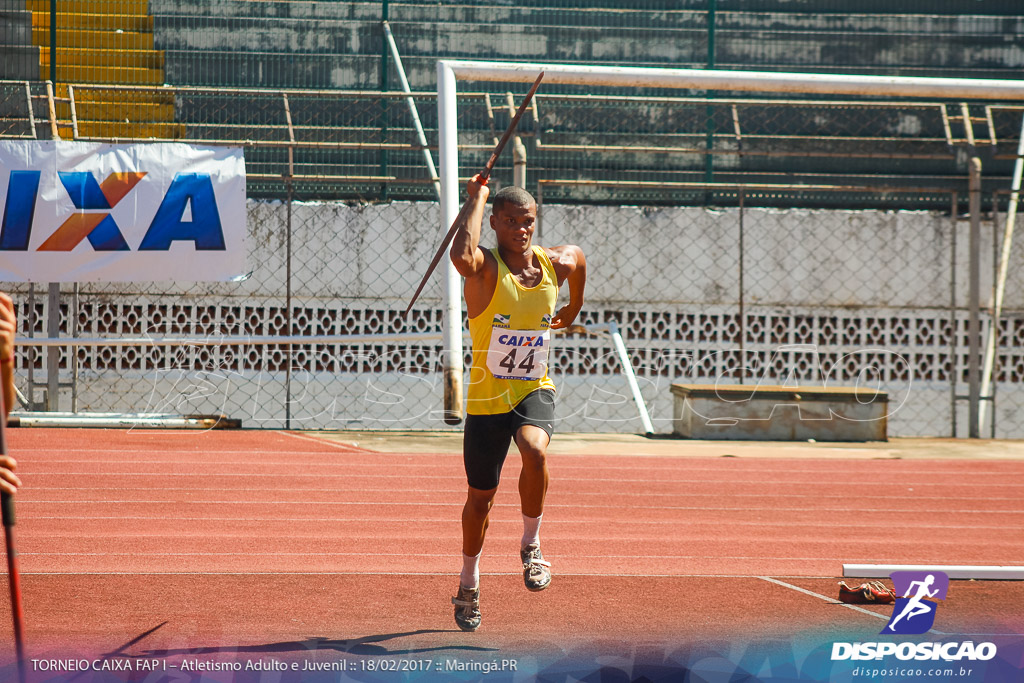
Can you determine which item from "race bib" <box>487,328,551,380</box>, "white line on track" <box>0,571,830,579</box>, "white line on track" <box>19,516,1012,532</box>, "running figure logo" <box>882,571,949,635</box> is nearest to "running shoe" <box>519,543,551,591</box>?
"race bib" <box>487,328,551,380</box>

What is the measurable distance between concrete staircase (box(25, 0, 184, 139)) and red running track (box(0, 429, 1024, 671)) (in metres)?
5.81

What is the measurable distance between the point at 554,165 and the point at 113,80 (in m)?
6.34

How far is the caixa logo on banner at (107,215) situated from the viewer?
38.3 feet

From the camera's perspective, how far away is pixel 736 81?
426 inches

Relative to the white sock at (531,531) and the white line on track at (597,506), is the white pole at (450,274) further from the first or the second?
the white sock at (531,531)

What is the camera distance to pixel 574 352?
14211 mm

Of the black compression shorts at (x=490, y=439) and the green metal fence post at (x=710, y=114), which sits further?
the green metal fence post at (x=710, y=114)

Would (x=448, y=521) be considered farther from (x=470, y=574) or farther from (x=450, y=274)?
(x=470, y=574)

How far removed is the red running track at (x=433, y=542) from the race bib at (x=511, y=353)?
3.68 feet

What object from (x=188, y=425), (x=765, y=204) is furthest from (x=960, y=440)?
(x=188, y=425)

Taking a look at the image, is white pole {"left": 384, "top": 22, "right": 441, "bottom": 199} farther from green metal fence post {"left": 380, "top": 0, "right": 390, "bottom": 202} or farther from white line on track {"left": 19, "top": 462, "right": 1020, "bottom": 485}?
white line on track {"left": 19, "top": 462, "right": 1020, "bottom": 485}

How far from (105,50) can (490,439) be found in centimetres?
A: 1277

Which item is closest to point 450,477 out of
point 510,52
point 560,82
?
point 560,82

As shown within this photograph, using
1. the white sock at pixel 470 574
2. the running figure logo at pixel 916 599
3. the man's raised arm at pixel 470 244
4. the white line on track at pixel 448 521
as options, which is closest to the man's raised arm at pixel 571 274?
the man's raised arm at pixel 470 244
